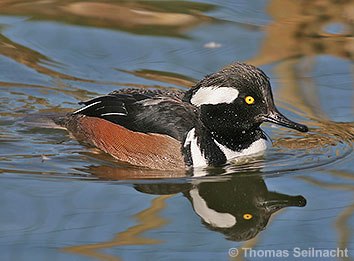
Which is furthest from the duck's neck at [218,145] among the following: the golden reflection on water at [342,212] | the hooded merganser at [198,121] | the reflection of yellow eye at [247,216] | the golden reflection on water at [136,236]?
the reflection of yellow eye at [247,216]

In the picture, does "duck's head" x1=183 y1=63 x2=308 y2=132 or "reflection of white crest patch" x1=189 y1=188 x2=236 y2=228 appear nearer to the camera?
"reflection of white crest patch" x1=189 y1=188 x2=236 y2=228

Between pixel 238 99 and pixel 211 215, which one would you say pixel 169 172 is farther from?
pixel 211 215

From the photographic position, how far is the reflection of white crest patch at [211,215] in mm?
6766

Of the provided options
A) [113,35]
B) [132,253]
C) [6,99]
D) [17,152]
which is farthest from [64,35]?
[132,253]

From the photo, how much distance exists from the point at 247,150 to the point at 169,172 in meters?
1.10

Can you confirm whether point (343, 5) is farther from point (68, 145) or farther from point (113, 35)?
point (68, 145)

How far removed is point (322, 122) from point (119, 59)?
3.86 m

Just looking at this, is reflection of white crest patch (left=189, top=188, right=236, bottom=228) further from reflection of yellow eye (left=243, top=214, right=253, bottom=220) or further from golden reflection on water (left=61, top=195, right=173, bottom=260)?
golden reflection on water (left=61, top=195, right=173, bottom=260)

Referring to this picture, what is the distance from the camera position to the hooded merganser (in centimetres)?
818

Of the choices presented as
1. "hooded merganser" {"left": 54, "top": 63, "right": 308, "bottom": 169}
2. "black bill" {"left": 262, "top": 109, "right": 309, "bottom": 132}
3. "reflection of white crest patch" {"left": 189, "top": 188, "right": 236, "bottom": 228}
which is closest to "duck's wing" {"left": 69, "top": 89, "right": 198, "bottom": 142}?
"hooded merganser" {"left": 54, "top": 63, "right": 308, "bottom": 169}

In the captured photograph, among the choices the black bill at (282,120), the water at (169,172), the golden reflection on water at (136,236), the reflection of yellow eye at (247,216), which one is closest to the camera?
the golden reflection on water at (136,236)

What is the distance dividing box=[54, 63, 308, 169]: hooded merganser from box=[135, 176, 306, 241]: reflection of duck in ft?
2.25

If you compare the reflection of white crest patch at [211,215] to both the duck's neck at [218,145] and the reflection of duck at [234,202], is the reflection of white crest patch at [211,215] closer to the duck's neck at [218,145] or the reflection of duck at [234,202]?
the reflection of duck at [234,202]

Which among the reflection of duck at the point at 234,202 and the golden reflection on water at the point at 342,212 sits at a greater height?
the golden reflection on water at the point at 342,212
